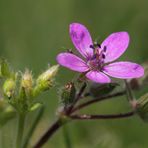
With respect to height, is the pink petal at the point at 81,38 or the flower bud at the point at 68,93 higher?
the pink petal at the point at 81,38

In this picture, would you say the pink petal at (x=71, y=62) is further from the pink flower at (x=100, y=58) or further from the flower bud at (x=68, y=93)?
the flower bud at (x=68, y=93)

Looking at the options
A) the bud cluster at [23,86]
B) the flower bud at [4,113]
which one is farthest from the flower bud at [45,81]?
the flower bud at [4,113]

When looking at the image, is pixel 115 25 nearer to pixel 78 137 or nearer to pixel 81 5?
pixel 81 5

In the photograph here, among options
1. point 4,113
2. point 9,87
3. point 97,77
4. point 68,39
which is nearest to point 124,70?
point 97,77

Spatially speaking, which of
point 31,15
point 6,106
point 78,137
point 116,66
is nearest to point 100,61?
point 116,66

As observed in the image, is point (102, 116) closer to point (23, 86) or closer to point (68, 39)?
point (23, 86)

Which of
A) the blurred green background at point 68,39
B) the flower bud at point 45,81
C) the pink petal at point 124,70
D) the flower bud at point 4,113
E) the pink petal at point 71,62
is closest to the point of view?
the pink petal at point 71,62

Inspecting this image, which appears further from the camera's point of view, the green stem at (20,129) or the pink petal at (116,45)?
the pink petal at (116,45)
